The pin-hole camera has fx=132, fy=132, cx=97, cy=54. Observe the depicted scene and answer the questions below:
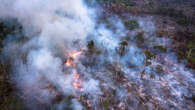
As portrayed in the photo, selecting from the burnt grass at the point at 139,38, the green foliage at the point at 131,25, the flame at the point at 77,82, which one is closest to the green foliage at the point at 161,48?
the burnt grass at the point at 139,38

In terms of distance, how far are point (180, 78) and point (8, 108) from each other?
9447 millimetres

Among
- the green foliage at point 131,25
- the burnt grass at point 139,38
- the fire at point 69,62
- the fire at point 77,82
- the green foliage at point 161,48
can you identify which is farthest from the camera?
the green foliage at point 131,25

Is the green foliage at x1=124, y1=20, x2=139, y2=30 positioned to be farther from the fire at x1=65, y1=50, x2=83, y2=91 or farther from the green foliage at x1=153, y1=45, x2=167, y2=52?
the fire at x1=65, y1=50, x2=83, y2=91

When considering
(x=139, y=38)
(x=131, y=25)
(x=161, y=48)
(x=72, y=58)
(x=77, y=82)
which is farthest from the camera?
(x=131, y=25)

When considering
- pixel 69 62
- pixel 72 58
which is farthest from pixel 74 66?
pixel 72 58

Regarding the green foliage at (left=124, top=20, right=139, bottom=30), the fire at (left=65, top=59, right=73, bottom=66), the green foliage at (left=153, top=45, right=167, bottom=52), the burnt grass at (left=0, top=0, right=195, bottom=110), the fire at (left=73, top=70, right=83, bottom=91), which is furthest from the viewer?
the green foliage at (left=124, top=20, right=139, bottom=30)

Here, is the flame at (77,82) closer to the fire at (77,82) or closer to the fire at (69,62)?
the fire at (77,82)

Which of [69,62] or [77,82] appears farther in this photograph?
[69,62]

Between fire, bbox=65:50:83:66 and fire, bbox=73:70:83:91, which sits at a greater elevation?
fire, bbox=65:50:83:66

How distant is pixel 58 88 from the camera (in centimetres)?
718

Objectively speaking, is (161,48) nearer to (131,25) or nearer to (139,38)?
(139,38)

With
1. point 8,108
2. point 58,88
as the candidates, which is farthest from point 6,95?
point 58,88

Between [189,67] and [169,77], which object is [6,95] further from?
[189,67]

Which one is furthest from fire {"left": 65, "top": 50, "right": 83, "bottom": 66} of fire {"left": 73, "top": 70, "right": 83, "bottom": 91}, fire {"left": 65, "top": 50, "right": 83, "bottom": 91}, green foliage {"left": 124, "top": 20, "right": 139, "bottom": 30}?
green foliage {"left": 124, "top": 20, "right": 139, "bottom": 30}
